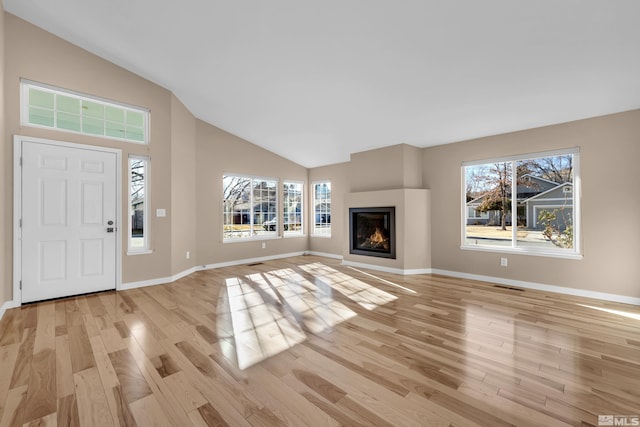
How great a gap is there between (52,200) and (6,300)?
126 cm

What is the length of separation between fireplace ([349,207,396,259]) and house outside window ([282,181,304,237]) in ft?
6.50

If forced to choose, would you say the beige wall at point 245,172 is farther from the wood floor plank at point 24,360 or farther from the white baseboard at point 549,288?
the wood floor plank at point 24,360

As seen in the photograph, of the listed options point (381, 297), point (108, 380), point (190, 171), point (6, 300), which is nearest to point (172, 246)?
point (190, 171)

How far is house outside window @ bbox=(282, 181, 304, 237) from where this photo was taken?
7.23 meters

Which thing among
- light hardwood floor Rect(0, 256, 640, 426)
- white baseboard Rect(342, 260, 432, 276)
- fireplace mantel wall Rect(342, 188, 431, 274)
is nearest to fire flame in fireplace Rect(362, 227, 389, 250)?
fireplace mantel wall Rect(342, 188, 431, 274)

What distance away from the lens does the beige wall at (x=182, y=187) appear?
15.5 ft

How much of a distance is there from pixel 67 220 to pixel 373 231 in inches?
193

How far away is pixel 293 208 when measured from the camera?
7445 mm

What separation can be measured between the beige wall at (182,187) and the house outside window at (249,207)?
77 cm

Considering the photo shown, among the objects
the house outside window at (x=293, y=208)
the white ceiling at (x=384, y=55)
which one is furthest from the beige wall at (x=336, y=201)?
the white ceiling at (x=384, y=55)

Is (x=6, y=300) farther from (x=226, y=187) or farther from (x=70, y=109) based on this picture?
(x=226, y=187)

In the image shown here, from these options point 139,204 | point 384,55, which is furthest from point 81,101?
point 384,55

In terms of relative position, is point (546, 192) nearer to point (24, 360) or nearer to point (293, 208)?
point (293, 208)

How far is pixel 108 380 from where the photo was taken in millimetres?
1887
